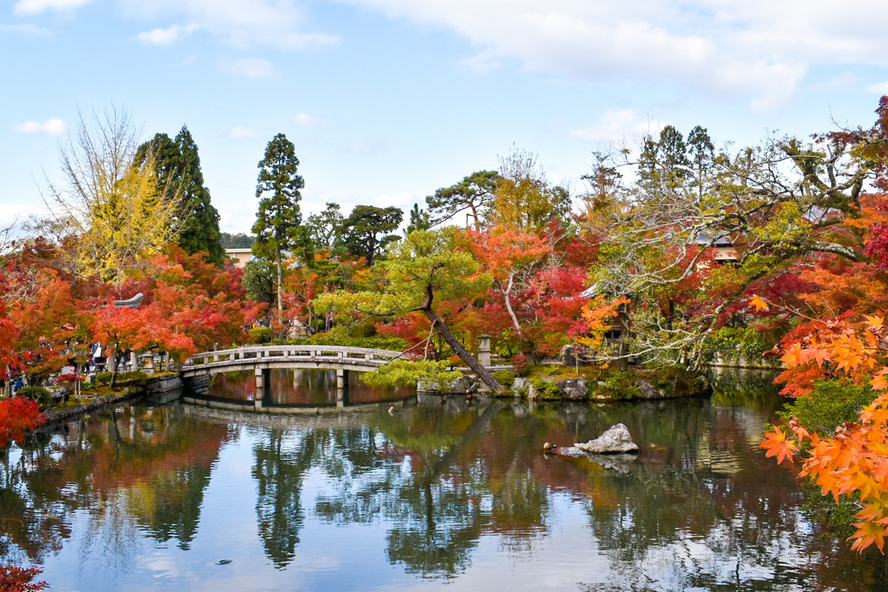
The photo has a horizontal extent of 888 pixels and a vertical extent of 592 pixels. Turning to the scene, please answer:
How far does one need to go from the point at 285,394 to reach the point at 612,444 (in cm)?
1399

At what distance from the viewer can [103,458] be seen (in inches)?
582

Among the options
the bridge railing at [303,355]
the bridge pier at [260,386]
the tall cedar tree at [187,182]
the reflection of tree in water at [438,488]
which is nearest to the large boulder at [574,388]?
the reflection of tree in water at [438,488]

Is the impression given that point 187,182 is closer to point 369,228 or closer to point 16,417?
point 369,228

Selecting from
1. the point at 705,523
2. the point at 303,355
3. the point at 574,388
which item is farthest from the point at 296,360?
the point at 705,523

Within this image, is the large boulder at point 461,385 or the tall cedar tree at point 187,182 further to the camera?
the tall cedar tree at point 187,182

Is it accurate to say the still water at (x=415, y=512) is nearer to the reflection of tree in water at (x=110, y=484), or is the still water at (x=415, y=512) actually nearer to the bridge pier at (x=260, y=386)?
the reflection of tree in water at (x=110, y=484)

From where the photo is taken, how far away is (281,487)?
42.1 feet

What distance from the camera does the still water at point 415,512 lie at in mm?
8656

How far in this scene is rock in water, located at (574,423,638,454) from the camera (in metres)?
14.6

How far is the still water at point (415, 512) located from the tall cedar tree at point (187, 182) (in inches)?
670

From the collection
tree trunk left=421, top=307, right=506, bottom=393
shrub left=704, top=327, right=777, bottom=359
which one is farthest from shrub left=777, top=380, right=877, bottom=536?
shrub left=704, top=327, right=777, bottom=359

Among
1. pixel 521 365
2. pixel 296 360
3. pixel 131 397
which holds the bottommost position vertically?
pixel 131 397

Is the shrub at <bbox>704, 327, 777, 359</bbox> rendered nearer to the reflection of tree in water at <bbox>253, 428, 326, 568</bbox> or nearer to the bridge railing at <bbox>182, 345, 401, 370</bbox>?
the bridge railing at <bbox>182, 345, 401, 370</bbox>

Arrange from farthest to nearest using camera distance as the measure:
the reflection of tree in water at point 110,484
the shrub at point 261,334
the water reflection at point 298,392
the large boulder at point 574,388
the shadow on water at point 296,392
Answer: the shrub at point 261,334
the water reflection at point 298,392
the shadow on water at point 296,392
the large boulder at point 574,388
the reflection of tree in water at point 110,484
